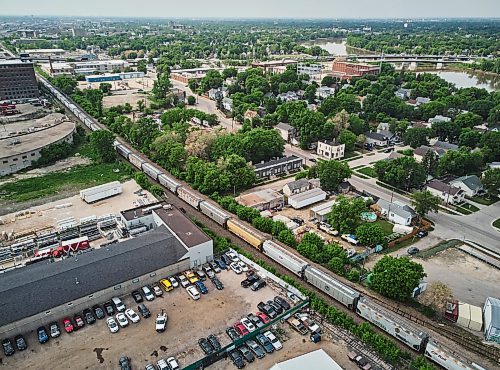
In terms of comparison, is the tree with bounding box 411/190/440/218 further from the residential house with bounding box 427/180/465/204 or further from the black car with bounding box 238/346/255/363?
the black car with bounding box 238/346/255/363

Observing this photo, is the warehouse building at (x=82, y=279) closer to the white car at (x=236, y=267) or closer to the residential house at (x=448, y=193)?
the white car at (x=236, y=267)

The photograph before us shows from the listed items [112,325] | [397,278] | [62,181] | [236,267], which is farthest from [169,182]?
[397,278]

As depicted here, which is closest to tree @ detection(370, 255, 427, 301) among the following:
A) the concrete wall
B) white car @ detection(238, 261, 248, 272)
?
white car @ detection(238, 261, 248, 272)

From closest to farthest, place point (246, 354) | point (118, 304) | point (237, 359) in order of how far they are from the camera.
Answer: point (237, 359), point (246, 354), point (118, 304)

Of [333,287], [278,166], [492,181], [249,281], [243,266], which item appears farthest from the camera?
[278,166]

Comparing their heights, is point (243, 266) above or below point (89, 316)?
above

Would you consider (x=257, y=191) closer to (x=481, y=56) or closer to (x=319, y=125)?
(x=319, y=125)

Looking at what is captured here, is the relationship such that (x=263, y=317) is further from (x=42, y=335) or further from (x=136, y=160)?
(x=136, y=160)

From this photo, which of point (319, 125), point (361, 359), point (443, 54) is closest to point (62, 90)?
point (319, 125)
